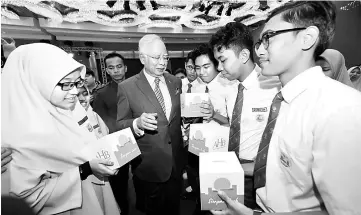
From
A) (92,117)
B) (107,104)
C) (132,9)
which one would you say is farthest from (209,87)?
(132,9)

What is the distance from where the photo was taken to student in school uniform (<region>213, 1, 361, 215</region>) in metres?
0.77

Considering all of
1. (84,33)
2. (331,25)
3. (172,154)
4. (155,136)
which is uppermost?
(84,33)

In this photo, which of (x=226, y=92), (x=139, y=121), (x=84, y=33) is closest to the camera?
(x=139, y=121)

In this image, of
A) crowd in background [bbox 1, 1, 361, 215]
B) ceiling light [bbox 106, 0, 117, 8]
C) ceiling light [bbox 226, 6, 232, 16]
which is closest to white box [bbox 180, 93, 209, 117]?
crowd in background [bbox 1, 1, 361, 215]

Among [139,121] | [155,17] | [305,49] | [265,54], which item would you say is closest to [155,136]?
[139,121]

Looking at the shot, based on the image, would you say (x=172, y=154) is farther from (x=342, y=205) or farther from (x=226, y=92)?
(x=342, y=205)

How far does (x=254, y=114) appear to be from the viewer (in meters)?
1.79

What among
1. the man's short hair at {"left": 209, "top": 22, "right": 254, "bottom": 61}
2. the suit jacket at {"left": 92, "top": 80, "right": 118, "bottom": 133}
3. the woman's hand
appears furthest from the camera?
the suit jacket at {"left": 92, "top": 80, "right": 118, "bottom": 133}

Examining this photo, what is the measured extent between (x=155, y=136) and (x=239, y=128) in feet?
2.93

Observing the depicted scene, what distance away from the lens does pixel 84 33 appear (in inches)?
341

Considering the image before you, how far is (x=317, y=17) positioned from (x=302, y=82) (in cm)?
35

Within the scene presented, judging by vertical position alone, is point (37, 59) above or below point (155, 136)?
above

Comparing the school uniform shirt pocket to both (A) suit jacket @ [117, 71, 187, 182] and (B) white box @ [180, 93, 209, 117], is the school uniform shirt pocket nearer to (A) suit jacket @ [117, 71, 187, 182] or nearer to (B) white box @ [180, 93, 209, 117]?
(B) white box @ [180, 93, 209, 117]

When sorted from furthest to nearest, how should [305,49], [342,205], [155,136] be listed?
[155,136] < [305,49] < [342,205]
